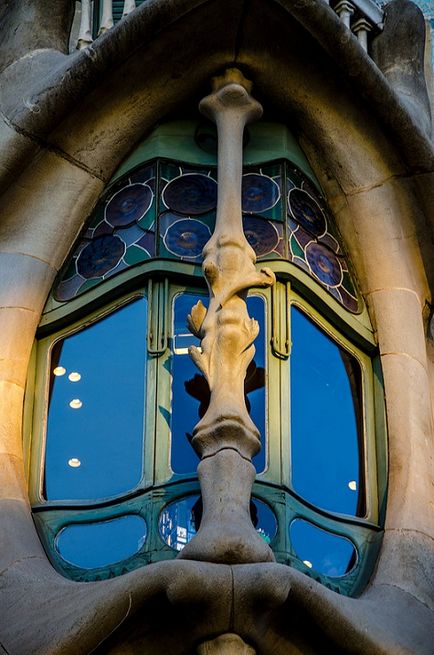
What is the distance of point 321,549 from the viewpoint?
444 inches

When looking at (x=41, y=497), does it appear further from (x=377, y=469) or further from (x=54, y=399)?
(x=377, y=469)

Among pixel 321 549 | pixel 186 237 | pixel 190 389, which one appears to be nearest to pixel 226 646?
pixel 321 549

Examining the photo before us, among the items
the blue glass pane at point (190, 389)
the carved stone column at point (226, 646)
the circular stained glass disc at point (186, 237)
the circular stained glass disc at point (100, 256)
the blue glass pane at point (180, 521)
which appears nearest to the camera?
the carved stone column at point (226, 646)

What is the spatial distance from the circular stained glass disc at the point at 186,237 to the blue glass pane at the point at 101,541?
5.65 feet

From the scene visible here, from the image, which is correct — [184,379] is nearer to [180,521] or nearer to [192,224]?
[180,521]

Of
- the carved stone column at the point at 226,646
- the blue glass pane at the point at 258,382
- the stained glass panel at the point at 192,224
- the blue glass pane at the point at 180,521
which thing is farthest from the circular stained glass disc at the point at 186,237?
the carved stone column at the point at 226,646

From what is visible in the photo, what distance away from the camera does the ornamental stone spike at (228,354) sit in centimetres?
1030

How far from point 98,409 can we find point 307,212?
182 centimetres

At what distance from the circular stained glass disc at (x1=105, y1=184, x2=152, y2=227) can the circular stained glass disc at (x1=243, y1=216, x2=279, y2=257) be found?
0.62 m

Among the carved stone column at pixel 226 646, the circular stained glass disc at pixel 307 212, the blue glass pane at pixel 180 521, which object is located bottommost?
the carved stone column at pixel 226 646

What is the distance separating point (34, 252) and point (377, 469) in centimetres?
236

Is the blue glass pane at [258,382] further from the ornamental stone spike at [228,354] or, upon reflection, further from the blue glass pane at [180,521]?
the blue glass pane at [180,521]

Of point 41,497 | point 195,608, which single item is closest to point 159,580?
point 195,608

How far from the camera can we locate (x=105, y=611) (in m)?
10.1
